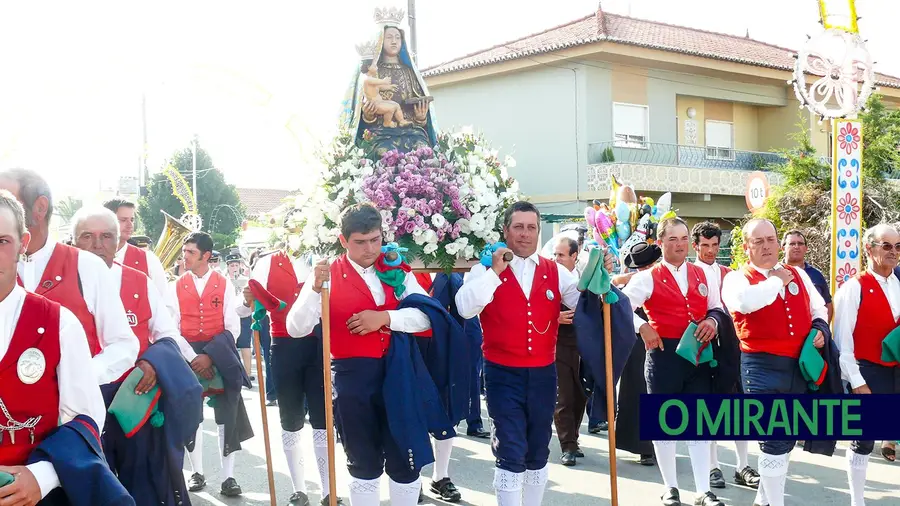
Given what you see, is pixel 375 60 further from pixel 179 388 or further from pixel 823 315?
pixel 823 315

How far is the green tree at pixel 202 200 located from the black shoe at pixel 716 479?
3507 centimetres

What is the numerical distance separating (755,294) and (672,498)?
5.58ft

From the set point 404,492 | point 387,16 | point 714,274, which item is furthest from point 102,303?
point 714,274

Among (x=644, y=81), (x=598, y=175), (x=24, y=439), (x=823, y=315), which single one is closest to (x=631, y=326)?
(x=823, y=315)

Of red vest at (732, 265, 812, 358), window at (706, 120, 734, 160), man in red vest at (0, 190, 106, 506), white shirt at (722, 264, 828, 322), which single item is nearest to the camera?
man in red vest at (0, 190, 106, 506)

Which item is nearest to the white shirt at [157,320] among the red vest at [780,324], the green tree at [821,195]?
the red vest at [780,324]

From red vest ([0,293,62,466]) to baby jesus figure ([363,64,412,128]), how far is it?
11.0 feet

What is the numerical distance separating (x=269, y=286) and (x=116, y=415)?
2.79m

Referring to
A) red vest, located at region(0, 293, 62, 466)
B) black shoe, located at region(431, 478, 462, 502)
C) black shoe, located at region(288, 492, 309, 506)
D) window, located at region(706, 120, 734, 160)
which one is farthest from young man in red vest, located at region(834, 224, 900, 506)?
window, located at region(706, 120, 734, 160)

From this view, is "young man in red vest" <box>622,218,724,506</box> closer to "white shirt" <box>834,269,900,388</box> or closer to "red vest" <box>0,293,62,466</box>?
"white shirt" <box>834,269,900,388</box>

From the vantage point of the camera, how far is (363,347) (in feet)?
15.8

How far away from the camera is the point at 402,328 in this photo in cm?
472

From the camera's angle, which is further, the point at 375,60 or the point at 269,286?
the point at 269,286

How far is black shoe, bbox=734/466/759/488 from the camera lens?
685 centimetres
